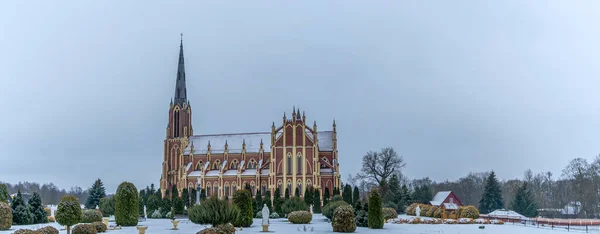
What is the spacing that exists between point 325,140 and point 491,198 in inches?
1009

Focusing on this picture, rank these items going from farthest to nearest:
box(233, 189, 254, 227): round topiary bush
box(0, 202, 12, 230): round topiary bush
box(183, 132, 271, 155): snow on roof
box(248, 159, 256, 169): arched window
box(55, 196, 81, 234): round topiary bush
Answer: box(183, 132, 271, 155): snow on roof → box(248, 159, 256, 169): arched window → box(233, 189, 254, 227): round topiary bush → box(0, 202, 12, 230): round topiary bush → box(55, 196, 81, 234): round topiary bush

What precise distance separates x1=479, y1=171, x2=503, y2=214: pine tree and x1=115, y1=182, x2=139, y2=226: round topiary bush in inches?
1799

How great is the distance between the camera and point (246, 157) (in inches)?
3447

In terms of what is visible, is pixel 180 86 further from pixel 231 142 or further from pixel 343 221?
pixel 343 221

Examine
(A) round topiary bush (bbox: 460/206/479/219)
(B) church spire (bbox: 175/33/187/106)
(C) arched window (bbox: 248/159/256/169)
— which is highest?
(B) church spire (bbox: 175/33/187/106)

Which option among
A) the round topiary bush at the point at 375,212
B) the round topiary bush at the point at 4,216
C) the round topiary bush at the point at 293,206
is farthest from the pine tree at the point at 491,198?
the round topiary bush at the point at 4,216

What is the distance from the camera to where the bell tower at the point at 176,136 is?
90.6 meters

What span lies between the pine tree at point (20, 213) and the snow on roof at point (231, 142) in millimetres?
47104

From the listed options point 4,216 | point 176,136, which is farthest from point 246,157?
point 4,216

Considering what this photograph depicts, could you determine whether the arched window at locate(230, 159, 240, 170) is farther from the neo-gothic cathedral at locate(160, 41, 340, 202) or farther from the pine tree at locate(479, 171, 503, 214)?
the pine tree at locate(479, 171, 503, 214)

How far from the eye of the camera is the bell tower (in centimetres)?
9062

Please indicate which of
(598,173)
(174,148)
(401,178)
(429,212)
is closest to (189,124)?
(174,148)

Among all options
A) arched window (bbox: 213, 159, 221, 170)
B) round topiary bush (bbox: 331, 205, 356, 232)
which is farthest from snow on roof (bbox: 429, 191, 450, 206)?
round topiary bush (bbox: 331, 205, 356, 232)

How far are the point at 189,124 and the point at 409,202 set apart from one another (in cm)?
3944
